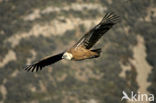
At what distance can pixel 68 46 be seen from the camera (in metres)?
37.9

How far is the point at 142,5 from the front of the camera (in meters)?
50.2

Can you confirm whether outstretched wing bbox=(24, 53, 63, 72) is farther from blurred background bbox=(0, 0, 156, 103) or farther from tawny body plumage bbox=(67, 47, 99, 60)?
blurred background bbox=(0, 0, 156, 103)

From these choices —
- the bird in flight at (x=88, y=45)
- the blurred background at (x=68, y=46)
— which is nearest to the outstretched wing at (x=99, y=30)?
the bird in flight at (x=88, y=45)

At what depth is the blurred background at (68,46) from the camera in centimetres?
3422

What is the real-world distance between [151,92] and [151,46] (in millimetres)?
8282

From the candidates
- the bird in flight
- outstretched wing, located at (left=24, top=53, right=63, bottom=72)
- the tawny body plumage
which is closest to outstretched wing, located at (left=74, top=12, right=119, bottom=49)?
the bird in flight

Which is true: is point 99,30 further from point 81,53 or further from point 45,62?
point 45,62

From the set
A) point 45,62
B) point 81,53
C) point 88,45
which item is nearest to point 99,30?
point 88,45

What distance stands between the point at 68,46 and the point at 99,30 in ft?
74.5

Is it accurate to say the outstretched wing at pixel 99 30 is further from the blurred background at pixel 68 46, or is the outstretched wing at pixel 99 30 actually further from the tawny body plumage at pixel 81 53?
the blurred background at pixel 68 46

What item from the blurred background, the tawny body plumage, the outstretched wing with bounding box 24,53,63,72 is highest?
the blurred background

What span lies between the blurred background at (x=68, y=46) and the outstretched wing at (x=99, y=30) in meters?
17.8

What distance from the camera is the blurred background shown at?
1347 inches

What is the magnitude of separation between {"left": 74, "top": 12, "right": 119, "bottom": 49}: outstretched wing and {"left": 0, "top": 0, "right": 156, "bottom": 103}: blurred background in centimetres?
1780
